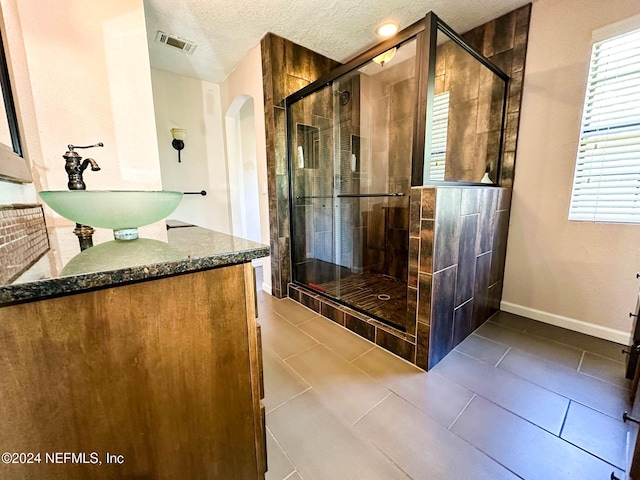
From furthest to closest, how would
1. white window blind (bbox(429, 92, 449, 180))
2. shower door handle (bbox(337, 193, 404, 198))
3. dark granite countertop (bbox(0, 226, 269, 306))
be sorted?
shower door handle (bbox(337, 193, 404, 198)) → white window blind (bbox(429, 92, 449, 180)) → dark granite countertop (bbox(0, 226, 269, 306))

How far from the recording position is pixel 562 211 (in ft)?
6.35

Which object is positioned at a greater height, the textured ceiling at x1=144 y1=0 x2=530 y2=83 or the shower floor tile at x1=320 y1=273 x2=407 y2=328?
the textured ceiling at x1=144 y1=0 x2=530 y2=83

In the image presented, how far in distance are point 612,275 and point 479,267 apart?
2.78 ft

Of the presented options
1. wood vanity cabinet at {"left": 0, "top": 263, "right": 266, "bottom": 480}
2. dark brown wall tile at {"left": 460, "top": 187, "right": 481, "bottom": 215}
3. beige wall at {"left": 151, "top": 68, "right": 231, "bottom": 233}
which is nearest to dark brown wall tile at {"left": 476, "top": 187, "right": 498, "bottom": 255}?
dark brown wall tile at {"left": 460, "top": 187, "right": 481, "bottom": 215}

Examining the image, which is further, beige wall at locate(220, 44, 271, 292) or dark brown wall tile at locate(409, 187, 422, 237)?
beige wall at locate(220, 44, 271, 292)

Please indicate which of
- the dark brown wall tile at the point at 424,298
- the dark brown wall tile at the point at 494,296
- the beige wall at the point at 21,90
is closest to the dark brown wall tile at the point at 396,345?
the dark brown wall tile at the point at 424,298

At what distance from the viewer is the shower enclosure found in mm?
A: 2148

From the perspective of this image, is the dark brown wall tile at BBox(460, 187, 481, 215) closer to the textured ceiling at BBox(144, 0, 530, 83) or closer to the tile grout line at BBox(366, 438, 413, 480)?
the tile grout line at BBox(366, 438, 413, 480)

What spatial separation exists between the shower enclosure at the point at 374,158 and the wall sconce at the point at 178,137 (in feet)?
4.52

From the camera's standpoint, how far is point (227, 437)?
0.76m

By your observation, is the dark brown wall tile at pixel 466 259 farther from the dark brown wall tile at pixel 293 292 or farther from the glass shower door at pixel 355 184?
the dark brown wall tile at pixel 293 292

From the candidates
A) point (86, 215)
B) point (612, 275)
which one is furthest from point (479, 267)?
point (86, 215)

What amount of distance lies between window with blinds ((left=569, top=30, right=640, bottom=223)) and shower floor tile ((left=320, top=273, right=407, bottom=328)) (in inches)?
59.3

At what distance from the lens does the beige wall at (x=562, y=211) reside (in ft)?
5.71
